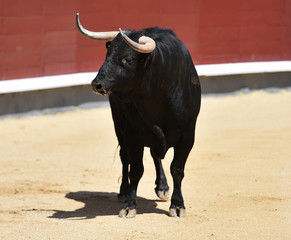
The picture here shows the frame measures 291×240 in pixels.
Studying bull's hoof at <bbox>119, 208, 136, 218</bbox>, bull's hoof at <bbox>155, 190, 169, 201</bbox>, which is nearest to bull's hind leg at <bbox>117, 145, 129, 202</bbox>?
bull's hoof at <bbox>155, 190, 169, 201</bbox>

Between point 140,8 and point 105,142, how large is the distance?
2.69 meters

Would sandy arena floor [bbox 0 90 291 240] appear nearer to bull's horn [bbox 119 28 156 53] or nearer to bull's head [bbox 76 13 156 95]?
bull's head [bbox 76 13 156 95]

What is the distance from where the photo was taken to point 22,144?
7301 millimetres

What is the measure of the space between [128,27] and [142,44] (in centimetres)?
498

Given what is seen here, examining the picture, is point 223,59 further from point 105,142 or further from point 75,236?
point 75,236

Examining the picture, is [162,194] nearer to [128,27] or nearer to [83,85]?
[83,85]

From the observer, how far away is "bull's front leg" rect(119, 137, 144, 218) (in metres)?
4.86

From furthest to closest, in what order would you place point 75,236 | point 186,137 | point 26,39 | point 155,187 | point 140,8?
point 140,8 → point 26,39 → point 155,187 → point 186,137 → point 75,236

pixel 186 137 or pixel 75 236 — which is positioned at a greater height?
pixel 186 137

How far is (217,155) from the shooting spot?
22.7 feet

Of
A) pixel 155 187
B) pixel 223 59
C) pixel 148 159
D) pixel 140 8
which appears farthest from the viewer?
pixel 223 59

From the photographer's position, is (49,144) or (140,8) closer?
(49,144)

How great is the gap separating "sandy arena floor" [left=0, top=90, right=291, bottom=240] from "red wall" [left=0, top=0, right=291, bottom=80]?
702mm

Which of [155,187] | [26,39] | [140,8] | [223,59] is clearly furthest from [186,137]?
[223,59]
